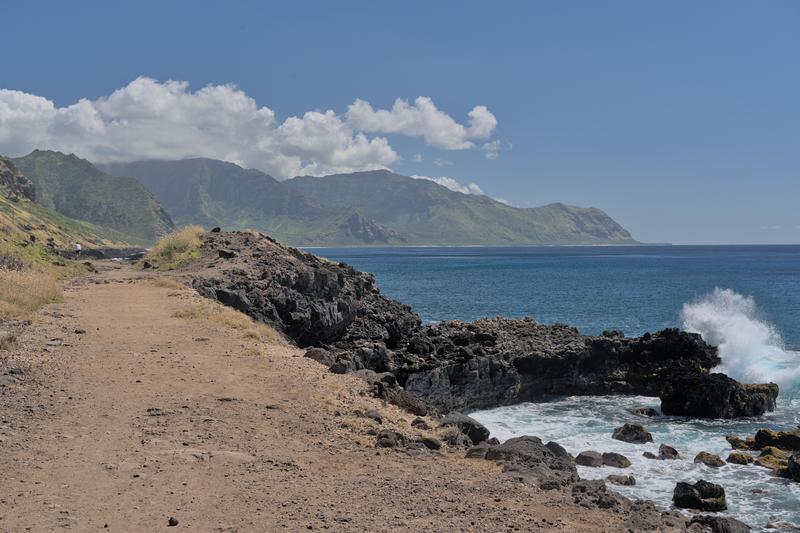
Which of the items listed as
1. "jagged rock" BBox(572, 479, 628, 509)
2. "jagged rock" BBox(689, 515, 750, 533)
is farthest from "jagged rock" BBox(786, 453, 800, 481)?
"jagged rock" BBox(572, 479, 628, 509)

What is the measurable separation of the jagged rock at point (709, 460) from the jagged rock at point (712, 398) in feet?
32.3

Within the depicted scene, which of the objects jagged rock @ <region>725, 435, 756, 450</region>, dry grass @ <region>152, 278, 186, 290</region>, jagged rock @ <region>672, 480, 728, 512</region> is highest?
dry grass @ <region>152, 278, 186, 290</region>

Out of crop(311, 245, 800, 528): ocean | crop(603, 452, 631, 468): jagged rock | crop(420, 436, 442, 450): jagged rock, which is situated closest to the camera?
crop(420, 436, 442, 450): jagged rock

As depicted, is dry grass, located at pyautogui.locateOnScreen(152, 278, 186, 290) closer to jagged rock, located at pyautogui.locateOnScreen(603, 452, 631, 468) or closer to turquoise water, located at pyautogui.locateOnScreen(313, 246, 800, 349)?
jagged rock, located at pyautogui.locateOnScreen(603, 452, 631, 468)

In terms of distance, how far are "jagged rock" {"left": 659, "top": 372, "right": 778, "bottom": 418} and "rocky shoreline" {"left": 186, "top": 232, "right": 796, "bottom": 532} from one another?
0.05 meters

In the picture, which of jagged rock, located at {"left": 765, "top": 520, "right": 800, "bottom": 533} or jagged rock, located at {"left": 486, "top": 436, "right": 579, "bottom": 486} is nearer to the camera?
jagged rock, located at {"left": 486, "top": 436, "right": 579, "bottom": 486}

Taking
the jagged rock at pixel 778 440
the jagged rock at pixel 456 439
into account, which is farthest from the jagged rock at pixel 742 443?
the jagged rock at pixel 456 439

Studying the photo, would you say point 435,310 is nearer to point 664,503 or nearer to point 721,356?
point 721,356

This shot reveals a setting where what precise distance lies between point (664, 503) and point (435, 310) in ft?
198

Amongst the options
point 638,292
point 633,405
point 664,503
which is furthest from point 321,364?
point 638,292

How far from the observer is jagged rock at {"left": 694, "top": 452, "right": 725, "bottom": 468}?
67.1ft

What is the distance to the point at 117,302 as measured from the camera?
28.0 meters

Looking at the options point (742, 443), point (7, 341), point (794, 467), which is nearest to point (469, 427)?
point (794, 467)

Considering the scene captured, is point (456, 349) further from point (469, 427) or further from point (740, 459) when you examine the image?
point (469, 427)
